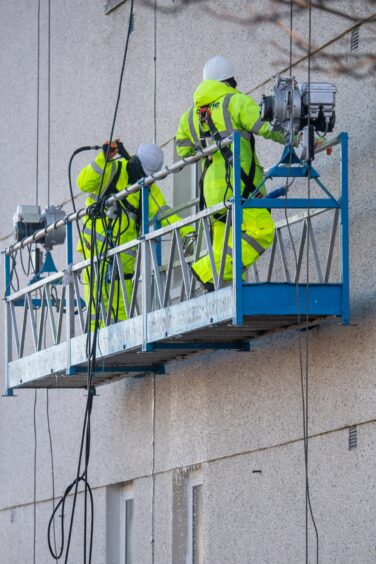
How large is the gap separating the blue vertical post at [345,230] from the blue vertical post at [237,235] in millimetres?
729

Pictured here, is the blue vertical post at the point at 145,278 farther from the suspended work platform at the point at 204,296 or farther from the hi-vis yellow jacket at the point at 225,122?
the hi-vis yellow jacket at the point at 225,122

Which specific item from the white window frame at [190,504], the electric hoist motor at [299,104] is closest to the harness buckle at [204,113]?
the electric hoist motor at [299,104]

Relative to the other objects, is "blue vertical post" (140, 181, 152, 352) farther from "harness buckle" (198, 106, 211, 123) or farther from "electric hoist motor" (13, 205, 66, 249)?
"electric hoist motor" (13, 205, 66, 249)

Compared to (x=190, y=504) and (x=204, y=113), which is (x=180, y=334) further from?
(x=190, y=504)

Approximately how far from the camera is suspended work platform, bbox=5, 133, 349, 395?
10.9 m

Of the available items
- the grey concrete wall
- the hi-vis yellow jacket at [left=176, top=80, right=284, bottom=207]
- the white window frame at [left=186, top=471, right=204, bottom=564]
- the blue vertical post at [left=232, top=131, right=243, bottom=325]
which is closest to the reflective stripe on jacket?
the grey concrete wall

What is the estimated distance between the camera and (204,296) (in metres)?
11.4

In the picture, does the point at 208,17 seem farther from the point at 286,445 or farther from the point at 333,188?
the point at 286,445

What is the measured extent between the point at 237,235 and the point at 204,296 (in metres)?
0.66

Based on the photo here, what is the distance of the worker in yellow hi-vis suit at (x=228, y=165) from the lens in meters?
11.2

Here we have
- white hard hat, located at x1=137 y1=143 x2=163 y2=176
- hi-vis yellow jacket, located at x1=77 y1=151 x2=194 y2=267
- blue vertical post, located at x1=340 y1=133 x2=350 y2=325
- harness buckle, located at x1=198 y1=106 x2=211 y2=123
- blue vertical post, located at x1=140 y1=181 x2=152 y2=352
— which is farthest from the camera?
hi-vis yellow jacket, located at x1=77 y1=151 x2=194 y2=267

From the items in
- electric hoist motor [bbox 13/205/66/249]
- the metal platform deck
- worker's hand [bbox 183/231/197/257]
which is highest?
electric hoist motor [bbox 13/205/66/249]

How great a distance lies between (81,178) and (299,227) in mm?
2225

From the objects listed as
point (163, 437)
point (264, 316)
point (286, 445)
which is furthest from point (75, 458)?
point (264, 316)
